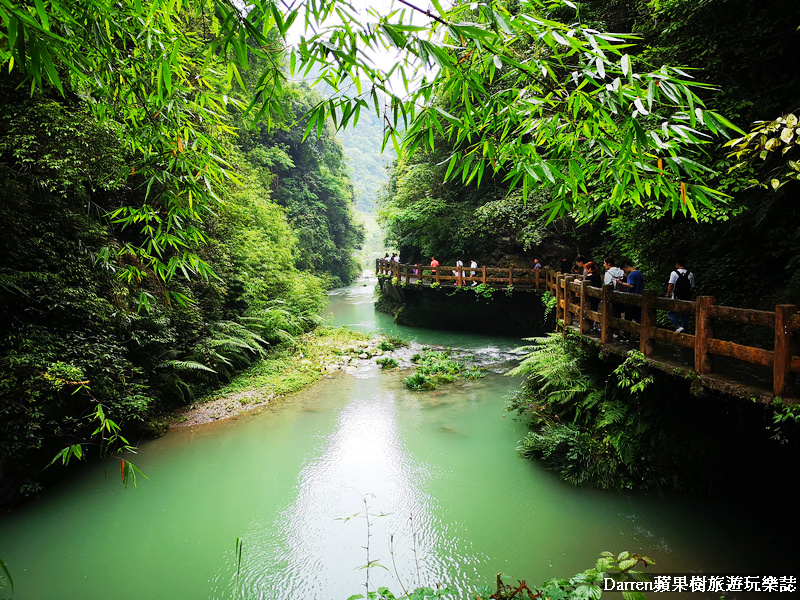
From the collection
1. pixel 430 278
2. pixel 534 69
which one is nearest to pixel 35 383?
pixel 534 69

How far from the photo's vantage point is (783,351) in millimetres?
3652

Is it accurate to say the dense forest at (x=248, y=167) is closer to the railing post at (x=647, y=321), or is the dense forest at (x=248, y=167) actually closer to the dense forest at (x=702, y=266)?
the dense forest at (x=702, y=266)

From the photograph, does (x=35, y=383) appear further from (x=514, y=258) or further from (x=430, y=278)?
(x=514, y=258)

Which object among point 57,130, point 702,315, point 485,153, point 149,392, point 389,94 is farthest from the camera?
point 149,392

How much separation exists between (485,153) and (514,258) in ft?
59.6

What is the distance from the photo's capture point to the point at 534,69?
1.70m

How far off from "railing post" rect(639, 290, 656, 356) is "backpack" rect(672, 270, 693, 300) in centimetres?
120

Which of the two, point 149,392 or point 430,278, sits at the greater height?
point 430,278

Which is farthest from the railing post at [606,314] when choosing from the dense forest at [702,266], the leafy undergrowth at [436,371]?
the leafy undergrowth at [436,371]

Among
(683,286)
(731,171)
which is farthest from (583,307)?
(731,171)

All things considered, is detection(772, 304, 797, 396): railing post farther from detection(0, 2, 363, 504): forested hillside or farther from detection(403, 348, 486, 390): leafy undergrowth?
detection(403, 348, 486, 390): leafy undergrowth

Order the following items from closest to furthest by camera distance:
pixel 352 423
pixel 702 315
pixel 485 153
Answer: pixel 485 153 → pixel 702 315 → pixel 352 423

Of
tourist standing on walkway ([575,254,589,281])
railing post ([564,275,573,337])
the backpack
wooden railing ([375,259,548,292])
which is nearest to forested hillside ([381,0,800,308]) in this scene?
the backpack

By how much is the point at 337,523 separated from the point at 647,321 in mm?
4632
